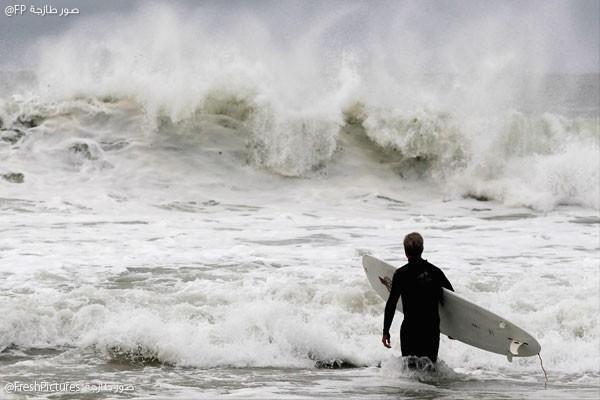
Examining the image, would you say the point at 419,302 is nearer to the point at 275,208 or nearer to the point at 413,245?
the point at 413,245

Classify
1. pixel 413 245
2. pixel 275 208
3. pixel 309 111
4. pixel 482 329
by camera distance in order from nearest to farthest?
pixel 413 245
pixel 482 329
pixel 275 208
pixel 309 111

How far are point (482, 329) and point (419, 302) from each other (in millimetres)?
594

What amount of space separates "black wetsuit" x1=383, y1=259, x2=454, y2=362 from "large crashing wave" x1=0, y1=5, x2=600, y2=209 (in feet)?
31.1

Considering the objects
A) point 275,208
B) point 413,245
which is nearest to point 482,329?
point 413,245

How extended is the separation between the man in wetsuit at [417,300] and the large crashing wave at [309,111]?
9.47m

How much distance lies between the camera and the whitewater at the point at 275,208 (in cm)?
685

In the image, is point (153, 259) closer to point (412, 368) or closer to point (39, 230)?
point (39, 230)

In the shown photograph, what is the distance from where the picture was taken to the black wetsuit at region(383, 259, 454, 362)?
5.96 meters

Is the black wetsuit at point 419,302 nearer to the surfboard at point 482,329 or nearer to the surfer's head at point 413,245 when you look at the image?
the surfer's head at point 413,245

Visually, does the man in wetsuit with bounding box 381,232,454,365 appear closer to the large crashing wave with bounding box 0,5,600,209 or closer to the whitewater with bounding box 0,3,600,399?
the whitewater with bounding box 0,3,600,399

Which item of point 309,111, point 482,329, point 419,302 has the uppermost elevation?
point 309,111

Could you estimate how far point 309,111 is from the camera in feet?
58.6

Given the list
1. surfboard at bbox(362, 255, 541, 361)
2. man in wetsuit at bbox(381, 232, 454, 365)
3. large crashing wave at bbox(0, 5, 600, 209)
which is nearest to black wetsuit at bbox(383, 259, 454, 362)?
man in wetsuit at bbox(381, 232, 454, 365)

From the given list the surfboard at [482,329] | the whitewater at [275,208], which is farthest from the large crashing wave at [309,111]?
the surfboard at [482,329]
